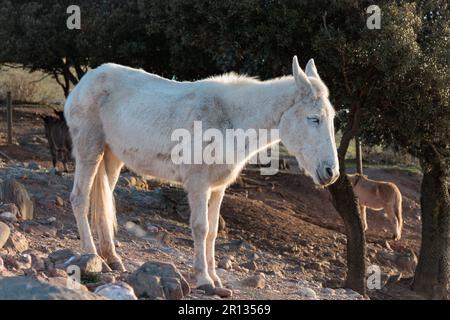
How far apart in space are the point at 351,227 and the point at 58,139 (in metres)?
8.32

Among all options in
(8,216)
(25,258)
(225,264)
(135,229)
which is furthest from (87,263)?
(135,229)

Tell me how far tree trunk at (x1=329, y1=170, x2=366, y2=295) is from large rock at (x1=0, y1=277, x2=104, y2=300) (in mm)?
8709

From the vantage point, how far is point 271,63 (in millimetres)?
12898

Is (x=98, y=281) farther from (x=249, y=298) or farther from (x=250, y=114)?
(x=250, y=114)

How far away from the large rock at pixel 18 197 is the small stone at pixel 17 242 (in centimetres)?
194

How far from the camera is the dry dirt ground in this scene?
10.6m

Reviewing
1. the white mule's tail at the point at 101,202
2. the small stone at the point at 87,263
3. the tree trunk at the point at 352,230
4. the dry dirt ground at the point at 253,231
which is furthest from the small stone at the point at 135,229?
the small stone at the point at 87,263

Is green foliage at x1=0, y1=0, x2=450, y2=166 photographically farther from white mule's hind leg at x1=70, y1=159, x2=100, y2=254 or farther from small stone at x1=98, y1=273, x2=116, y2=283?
small stone at x1=98, y1=273, x2=116, y2=283

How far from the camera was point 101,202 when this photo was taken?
9.06 meters

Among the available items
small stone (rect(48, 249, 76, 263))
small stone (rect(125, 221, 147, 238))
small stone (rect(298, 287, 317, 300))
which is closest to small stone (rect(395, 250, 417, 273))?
small stone (rect(125, 221, 147, 238))

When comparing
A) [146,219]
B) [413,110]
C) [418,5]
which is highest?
[418,5]

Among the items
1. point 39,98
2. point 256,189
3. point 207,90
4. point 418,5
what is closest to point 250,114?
point 207,90

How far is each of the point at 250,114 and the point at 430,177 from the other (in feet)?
25.9

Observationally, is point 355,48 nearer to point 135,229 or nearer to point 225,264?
point 225,264
